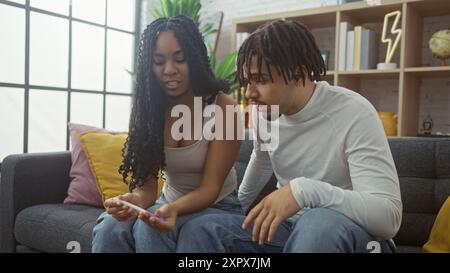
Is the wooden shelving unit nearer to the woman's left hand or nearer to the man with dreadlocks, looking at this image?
the man with dreadlocks

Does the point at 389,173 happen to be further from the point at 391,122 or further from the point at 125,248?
the point at 391,122

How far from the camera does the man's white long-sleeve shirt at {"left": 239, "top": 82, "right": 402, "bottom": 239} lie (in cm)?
84

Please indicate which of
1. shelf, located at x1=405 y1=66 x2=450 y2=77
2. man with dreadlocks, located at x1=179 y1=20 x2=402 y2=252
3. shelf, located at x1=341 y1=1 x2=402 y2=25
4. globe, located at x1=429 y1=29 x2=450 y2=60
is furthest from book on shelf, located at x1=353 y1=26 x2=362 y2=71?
man with dreadlocks, located at x1=179 y1=20 x2=402 y2=252

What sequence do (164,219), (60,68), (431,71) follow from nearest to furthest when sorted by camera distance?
(164,219), (431,71), (60,68)

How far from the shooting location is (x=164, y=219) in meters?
0.96

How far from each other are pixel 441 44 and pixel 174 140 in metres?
1.70

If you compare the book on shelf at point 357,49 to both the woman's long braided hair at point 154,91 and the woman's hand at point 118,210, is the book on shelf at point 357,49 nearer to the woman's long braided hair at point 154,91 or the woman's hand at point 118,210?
the woman's long braided hair at point 154,91

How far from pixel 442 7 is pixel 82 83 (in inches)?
95.4

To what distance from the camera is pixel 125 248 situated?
3.27 feet

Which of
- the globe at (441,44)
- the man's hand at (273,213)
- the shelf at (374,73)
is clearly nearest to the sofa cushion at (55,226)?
the man's hand at (273,213)

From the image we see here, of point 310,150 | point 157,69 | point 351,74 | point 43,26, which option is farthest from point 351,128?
point 43,26

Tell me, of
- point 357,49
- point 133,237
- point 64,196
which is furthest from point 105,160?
point 357,49

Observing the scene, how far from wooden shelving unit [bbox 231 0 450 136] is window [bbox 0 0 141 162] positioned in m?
1.31

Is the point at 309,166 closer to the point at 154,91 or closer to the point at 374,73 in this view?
the point at 154,91
